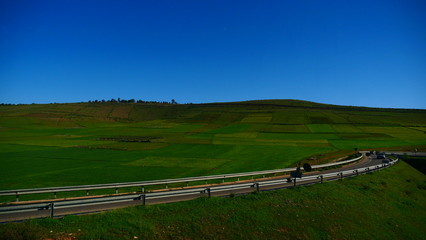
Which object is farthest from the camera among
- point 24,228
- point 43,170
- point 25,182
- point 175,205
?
point 43,170

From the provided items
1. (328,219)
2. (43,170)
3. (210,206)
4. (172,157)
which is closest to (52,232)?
(210,206)

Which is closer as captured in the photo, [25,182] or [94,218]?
[94,218]

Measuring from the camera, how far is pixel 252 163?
49.6 metres

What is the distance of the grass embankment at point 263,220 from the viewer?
41.8 feet

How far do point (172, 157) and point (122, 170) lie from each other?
581 inches

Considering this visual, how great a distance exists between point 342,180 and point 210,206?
18.4m

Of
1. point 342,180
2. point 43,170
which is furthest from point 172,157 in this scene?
point 342,180

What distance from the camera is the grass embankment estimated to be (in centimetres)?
1275

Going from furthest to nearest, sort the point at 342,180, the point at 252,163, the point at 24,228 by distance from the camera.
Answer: the point at 252,163
the point at 342,180
the point at 24,228

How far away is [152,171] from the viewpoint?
41.6 m

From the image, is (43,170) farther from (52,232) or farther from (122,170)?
(52,232)

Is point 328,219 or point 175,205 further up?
point 175,205

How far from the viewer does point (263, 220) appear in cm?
1608

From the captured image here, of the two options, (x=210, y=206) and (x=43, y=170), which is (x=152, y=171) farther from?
(x=210, y=206)
